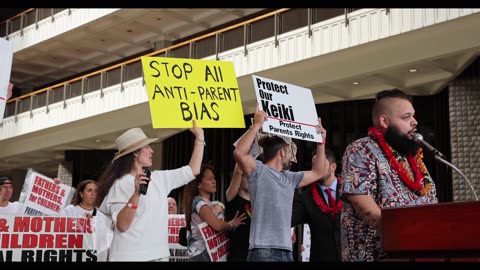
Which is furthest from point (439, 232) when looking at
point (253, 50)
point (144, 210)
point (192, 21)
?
point (192, 21)

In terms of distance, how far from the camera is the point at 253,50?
1422 cm

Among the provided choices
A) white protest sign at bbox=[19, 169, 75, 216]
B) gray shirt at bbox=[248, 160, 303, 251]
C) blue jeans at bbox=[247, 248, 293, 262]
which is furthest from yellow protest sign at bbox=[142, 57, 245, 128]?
white protest sign at bbox=[19, 169, 75, 216]

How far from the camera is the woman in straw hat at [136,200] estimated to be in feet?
13.1

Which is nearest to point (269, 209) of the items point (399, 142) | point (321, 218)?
point (321, 218)

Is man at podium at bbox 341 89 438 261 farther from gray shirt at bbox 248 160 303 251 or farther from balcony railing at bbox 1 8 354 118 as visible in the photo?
balcony railing at bbox 1 8 354 118

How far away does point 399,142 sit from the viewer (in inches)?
140

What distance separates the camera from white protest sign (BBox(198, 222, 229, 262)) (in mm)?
4980

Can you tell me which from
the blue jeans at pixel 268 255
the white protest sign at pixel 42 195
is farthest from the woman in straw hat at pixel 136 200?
the white protest sign at pixel 42 195

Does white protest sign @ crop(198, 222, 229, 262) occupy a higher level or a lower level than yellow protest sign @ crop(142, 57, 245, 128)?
lower

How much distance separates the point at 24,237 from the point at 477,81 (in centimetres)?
887

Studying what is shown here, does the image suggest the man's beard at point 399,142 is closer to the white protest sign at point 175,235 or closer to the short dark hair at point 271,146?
the short dark hair at point 271,146

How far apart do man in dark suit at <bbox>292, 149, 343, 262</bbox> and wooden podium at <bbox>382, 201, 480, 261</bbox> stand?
1694 millimetres

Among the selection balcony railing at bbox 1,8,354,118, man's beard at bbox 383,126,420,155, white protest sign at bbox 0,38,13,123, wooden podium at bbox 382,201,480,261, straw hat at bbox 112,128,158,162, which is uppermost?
balcony railing at bbox 1,8,354,118

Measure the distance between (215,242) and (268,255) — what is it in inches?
36.6
